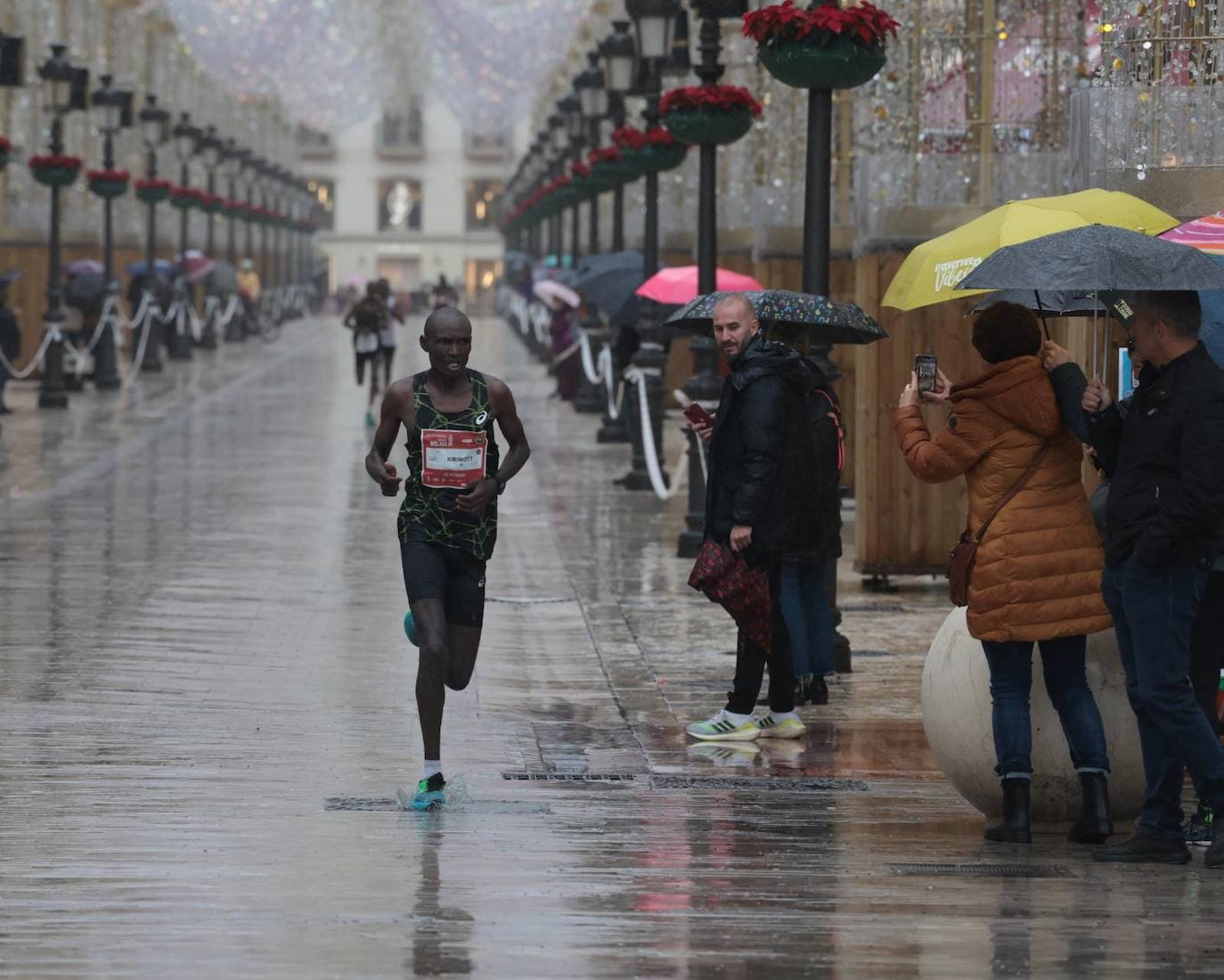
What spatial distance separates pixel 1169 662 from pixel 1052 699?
0.66 m

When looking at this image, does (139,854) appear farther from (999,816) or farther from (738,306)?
(738,306)

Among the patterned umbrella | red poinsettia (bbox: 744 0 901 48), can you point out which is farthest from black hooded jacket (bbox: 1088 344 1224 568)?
red poinsettia (bbox: 744 0 901 48)

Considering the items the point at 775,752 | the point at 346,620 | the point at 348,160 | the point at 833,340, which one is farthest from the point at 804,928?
the point at 348,160

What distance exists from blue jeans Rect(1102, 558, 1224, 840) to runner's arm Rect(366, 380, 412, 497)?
2811 mm

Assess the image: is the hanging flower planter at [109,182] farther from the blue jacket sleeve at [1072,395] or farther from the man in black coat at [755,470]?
the blue jacket sleeve at [1072,395]

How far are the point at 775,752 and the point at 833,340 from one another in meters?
2.71

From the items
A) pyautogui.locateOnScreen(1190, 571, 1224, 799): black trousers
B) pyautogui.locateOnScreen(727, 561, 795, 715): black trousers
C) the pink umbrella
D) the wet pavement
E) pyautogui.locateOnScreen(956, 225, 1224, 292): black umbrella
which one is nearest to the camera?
the wet pavement

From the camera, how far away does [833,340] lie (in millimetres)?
13203

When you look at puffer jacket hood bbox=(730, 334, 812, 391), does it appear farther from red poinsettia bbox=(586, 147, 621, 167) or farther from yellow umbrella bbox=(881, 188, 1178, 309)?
red poinsettia bbox=(586, 147, 621, 167)

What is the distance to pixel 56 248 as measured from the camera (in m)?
36.5

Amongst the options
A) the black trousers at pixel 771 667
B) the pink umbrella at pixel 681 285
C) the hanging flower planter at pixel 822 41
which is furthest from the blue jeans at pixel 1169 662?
the pink umbrella at pixel 681 285

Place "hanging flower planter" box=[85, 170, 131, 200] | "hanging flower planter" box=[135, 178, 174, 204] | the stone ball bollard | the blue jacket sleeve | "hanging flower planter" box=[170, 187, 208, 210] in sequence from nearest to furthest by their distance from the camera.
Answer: the blue jacket sleeve → the stone ball bollard → "hanging flower planter" box=[85, 170, 131, 200] → "hanging flower planter" box=[135, 178, 174, 204] → "hanging flower planter" box=[170, 187, 208, 210]

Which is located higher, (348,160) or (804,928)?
(348,160)

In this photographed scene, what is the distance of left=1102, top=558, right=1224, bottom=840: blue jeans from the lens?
8758mm
